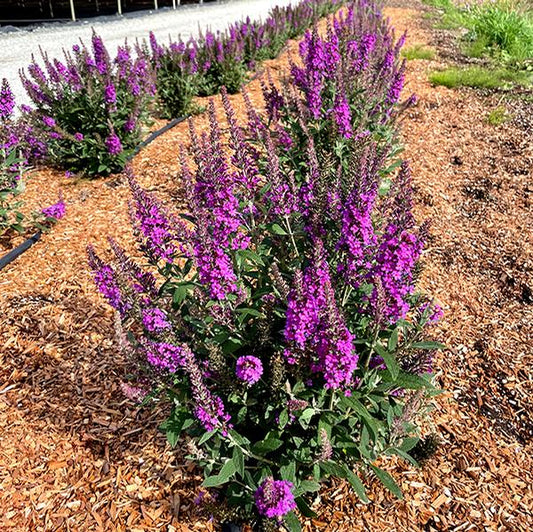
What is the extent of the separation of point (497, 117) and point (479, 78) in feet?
7.12

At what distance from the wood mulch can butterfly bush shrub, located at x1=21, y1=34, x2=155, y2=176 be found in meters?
0.49

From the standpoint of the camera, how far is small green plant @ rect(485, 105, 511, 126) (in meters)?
8.09

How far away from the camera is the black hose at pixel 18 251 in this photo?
16.3 feet

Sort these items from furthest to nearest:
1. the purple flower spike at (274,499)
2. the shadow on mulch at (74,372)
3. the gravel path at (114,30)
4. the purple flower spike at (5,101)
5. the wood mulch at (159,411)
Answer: the gravel path at (114,30)
the purple flower spike at (5,101)
the shadow on mulch at (74,372)
the wood mulch at (159,411)
the purple flower spike at (274,499)

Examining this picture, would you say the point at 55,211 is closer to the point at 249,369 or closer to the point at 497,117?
the point at 249,369

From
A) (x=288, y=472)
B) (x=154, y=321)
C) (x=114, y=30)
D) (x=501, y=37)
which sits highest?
(x=501, y=37)

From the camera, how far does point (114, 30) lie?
1861 centimetres

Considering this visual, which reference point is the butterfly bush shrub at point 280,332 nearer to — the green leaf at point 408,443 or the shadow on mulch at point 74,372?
the green leaf at point 408,443

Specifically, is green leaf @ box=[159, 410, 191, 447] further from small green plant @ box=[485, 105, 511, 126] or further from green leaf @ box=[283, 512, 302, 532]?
small green plant @ box=[485, 105, 511, 126]

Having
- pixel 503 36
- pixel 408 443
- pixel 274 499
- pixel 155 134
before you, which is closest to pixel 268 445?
pixel 274 499

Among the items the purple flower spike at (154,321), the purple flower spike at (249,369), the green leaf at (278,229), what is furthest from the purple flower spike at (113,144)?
the purple flower spike at (249,369)

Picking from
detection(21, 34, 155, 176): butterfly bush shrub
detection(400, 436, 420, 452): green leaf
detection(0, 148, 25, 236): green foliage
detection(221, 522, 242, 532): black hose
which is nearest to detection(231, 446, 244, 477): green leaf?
detection(221, 522, 242, 532): black hose

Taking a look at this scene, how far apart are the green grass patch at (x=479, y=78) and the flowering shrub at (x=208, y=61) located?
3.26 m

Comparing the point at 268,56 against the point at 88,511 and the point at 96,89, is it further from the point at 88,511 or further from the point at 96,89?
the point at 88,511
